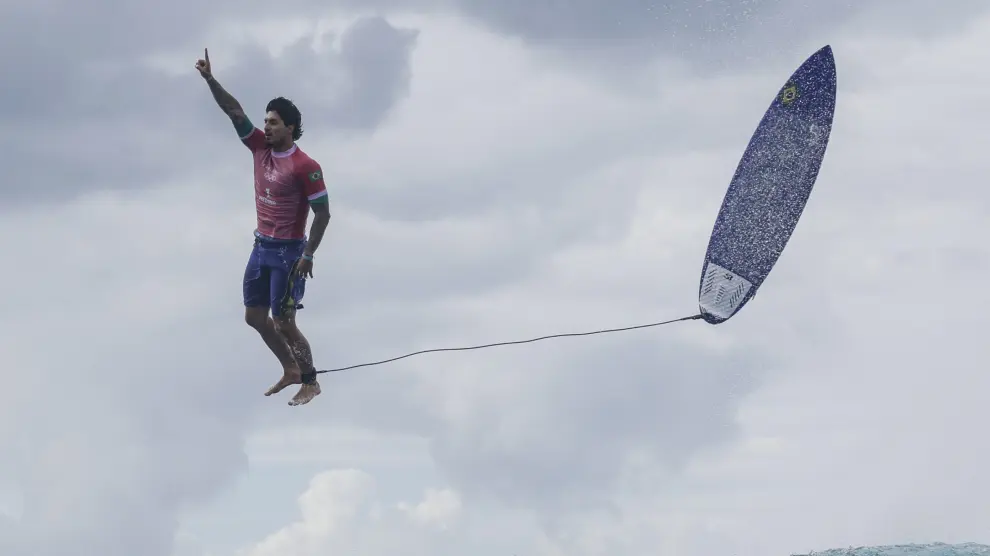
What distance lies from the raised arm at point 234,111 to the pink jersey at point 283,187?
0.05ft

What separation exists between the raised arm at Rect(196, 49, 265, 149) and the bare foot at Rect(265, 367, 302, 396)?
356 cm

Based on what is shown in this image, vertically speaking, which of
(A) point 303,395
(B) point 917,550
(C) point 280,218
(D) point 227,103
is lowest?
(B) point 917,550

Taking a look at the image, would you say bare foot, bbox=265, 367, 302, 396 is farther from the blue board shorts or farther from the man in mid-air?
the blue board shorts

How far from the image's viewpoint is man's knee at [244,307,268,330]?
17703mm

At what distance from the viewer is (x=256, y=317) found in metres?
17.7

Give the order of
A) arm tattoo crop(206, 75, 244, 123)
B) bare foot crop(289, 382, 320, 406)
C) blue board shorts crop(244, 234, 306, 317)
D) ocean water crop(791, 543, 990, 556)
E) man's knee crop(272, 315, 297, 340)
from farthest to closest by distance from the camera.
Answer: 1. ocean water crop(791, 543, 990, 556)
2. bare foot crop(289, 382, 320, 406)
3. man's knee crop(272, 315, 297, 340)
4. blue board shorts crop(244, 234, 306, 317)
5. arm tattoo crop(206, 75, 244, 123)

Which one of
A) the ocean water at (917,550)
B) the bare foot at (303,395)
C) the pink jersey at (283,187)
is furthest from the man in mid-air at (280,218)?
the ocean water at (917,550)

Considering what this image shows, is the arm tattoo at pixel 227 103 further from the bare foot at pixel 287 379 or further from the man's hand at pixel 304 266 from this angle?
the bare foot at pixel 287 379

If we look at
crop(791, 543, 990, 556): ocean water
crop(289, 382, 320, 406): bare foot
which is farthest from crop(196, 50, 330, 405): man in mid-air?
crop(791, 543, 990, 556): ocean water

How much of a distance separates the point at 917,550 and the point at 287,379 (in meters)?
18.6

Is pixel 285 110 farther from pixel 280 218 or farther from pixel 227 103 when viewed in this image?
pixel 280 218

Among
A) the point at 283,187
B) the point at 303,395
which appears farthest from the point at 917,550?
the point at 283,187

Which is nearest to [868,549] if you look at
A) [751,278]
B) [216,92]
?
[751,278]

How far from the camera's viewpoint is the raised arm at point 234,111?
56.0 ft
